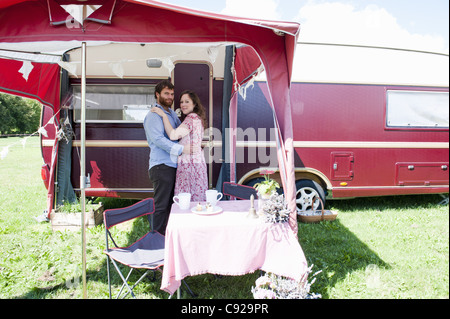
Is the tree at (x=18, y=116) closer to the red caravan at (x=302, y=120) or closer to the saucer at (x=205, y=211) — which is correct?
the red caravan at (x=302, y=120)

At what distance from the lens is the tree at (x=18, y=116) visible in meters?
5.30

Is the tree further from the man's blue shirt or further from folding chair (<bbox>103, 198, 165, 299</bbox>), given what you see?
folding chair (<bbox>103, 198, 165, 299</bbox>)

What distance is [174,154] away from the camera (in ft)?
10.00

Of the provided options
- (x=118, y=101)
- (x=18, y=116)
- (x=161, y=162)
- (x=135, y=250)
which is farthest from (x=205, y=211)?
(x=18, y=116)

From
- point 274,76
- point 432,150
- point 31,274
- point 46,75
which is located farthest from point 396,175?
point 46,75

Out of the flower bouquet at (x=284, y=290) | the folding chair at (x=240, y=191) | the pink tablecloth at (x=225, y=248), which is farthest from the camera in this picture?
the folding chair at (x=240, y=191)

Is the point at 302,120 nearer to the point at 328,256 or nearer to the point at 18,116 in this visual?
the point at 328,256

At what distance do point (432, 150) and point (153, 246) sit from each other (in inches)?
186

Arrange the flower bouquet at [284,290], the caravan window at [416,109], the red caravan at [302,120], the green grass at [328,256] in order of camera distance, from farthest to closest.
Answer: the caravan window at [416,109], the red caravan at [302,120], the green grass at [328,256], the flower bouquet at [284,290]

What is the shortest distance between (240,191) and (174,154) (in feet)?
2.73

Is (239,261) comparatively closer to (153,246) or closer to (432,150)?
(153,246)

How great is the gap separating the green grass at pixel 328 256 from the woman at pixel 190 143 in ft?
3.12

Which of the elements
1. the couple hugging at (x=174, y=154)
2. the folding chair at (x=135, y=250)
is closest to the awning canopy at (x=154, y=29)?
the couple hugging at (x=174, y=154)

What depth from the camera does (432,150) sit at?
4711 millimetres
